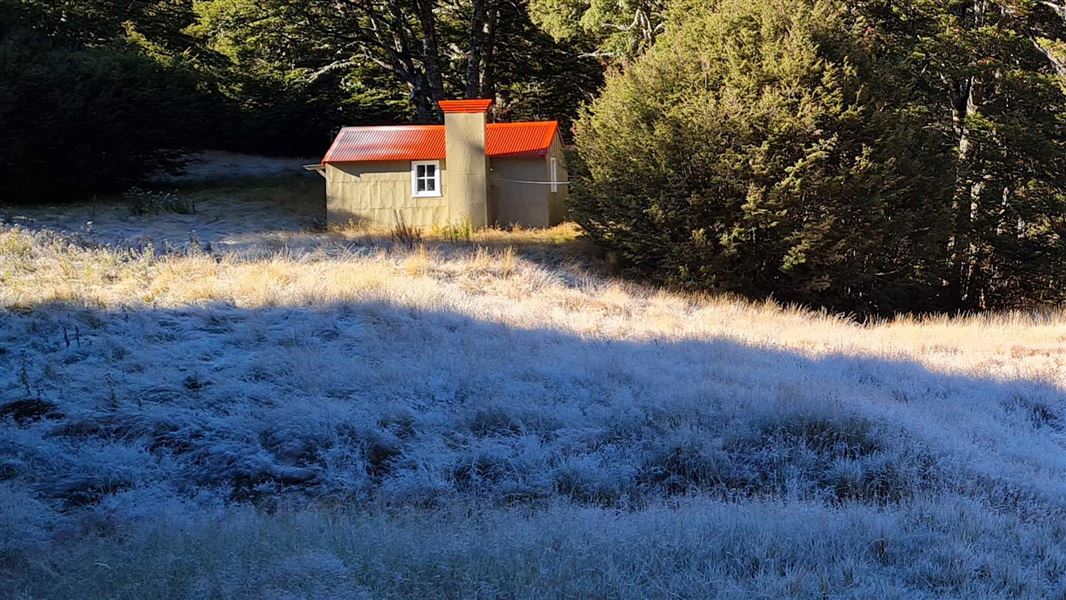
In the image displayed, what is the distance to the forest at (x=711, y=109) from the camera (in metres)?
18.2

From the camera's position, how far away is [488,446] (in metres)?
7.98

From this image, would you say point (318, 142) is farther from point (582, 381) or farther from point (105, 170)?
point (582, 381)

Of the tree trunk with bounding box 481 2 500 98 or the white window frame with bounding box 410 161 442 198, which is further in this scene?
the tree trunk with bounding box 481 2 500 98

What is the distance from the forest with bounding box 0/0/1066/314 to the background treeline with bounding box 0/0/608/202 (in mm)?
86

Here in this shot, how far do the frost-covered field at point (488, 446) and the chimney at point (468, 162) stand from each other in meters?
9.34

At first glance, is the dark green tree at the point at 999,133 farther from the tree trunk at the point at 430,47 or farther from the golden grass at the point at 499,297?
the tree trunk at the point at 430,47

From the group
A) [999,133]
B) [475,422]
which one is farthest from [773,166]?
[475,422]

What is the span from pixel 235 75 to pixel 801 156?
23.3 m

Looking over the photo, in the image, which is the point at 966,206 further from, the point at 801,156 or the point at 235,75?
the point at 235,75

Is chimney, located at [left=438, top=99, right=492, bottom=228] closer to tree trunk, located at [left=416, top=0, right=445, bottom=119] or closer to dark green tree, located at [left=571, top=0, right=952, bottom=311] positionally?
dark green tree, located at [left=571, top=0, right=952, bottom=311]

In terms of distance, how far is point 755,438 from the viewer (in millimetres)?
8172

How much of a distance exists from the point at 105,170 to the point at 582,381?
23103mm

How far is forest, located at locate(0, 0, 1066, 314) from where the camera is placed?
59.7 feet

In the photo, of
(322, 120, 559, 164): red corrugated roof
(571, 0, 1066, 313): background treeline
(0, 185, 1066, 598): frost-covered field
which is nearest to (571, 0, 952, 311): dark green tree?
(571, 0, 1066, 313): background treeline
